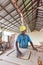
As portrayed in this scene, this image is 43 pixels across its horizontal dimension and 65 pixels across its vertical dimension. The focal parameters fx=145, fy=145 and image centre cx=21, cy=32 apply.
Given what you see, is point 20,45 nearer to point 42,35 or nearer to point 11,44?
point 11,44

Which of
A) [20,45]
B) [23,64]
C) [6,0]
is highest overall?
[6,0]

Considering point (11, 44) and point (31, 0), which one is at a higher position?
point (31, 0)

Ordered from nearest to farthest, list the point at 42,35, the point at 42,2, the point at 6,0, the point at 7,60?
1. the point at 7,60
2. the point at 6,0
3. the point at 42,2
4. the point at 42,35

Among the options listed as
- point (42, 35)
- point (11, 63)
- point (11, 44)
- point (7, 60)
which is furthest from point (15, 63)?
point (42, 35)

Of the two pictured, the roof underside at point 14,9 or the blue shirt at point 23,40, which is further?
the roof underside at point 14,9

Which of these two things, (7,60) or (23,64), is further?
(7,60)

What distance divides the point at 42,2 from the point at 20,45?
127 inches

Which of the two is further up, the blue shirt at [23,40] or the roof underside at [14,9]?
the roof underside at [14,9]

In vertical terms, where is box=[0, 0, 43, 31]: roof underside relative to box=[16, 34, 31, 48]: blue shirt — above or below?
above

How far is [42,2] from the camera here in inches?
258

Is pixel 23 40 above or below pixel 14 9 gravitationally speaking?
below

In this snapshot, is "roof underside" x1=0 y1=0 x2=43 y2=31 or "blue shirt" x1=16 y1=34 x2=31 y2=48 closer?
"blue shirt" x1=16 y1=34 x2=31 y2=48

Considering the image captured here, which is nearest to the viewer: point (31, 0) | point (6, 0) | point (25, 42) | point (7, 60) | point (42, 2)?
point (7, 60)

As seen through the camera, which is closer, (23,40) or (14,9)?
(23,40)
